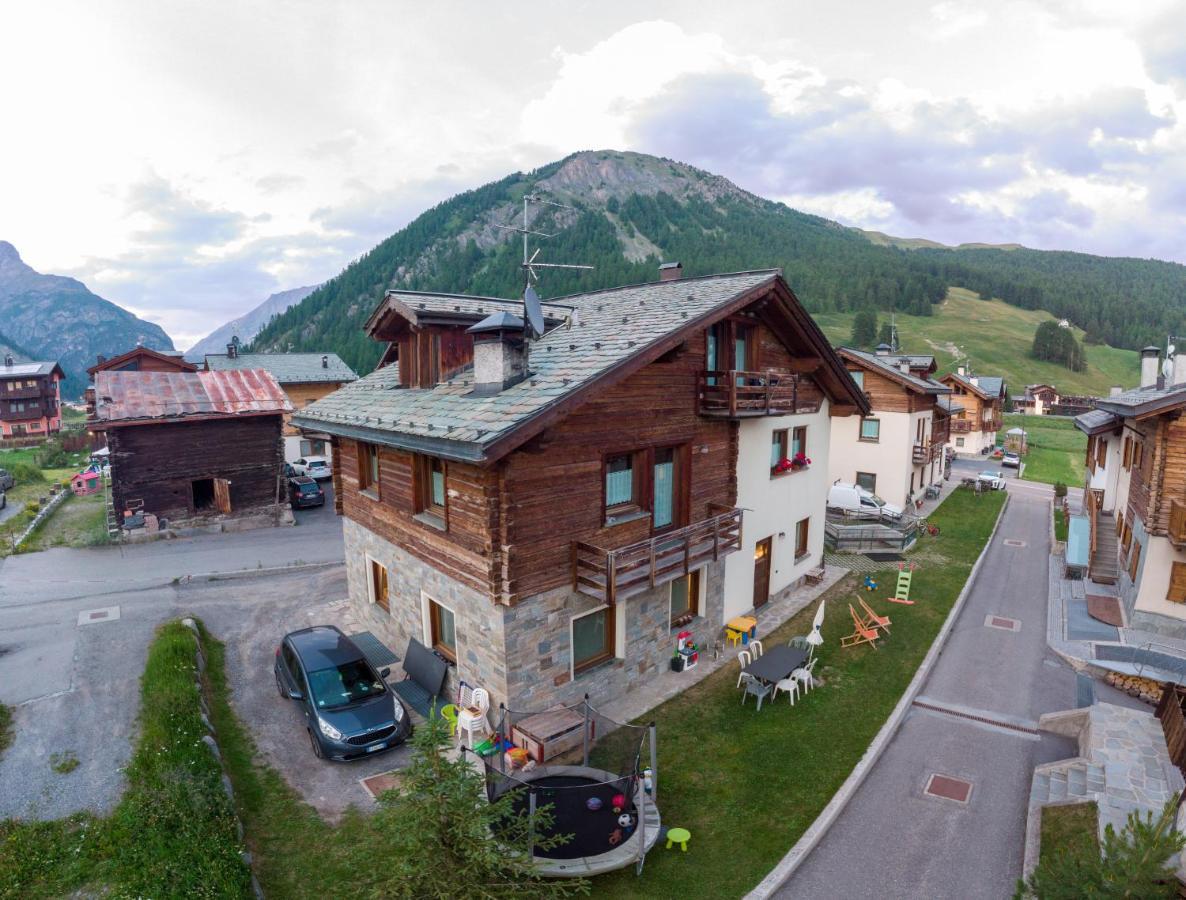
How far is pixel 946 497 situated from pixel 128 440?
45890 mm

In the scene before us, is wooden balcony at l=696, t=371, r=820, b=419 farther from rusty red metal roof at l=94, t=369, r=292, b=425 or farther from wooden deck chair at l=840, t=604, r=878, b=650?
rusty red metal roof at l=94, t=369, r=292, b=425

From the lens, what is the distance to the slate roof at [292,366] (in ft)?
179

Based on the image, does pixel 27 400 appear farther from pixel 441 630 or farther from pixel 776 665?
pixel 776 665

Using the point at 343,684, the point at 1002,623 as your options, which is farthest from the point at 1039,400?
the point at 343,684

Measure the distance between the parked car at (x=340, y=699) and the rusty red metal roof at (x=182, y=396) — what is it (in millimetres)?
18810

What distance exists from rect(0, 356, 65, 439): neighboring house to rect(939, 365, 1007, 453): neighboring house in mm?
97182

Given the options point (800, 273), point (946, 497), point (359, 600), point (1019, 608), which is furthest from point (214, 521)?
point (800, 273)

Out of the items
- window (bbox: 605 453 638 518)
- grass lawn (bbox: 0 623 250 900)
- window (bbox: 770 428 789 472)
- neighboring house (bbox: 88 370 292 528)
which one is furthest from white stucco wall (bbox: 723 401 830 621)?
neighboring house (bbox: 88 370 292 528)

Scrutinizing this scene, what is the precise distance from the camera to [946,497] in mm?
40844

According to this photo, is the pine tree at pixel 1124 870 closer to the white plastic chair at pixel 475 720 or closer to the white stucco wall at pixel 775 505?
the white plastic chair at pixel 475 720

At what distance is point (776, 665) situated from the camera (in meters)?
14.9

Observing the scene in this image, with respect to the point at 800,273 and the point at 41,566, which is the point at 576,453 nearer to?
the point at 41,566

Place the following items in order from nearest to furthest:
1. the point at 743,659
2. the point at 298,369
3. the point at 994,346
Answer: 1. the point at 743,659
2. the point at 298,369
3. the point at 994,346

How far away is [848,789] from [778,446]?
10706 mm
